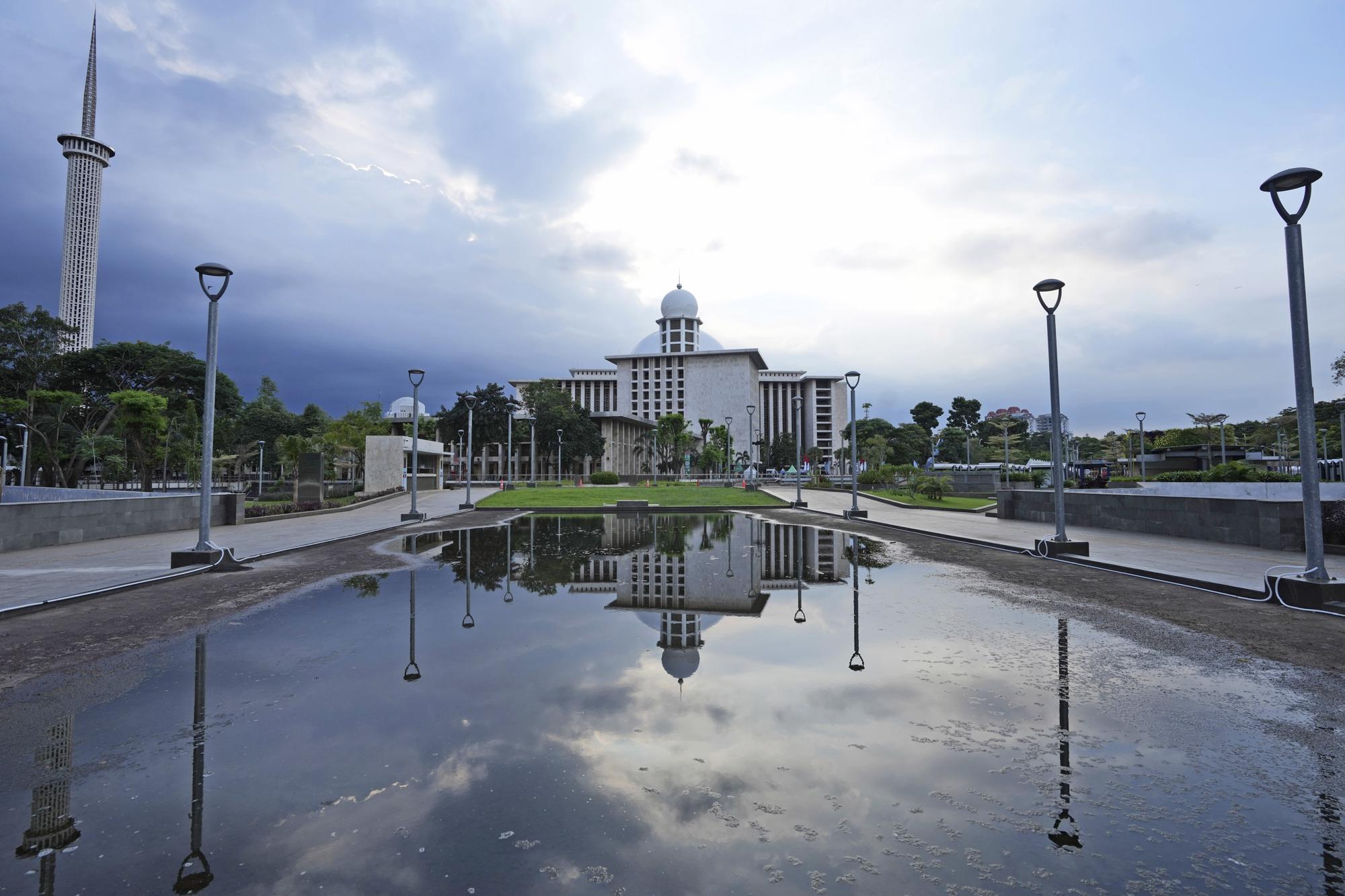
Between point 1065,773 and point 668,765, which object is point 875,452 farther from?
point 668,765

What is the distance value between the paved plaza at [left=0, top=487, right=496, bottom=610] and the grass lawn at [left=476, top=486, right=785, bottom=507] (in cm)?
749

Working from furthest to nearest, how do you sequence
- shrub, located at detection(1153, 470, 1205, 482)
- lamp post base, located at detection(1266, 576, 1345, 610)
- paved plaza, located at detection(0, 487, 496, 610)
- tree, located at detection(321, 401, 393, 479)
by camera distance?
1. tree, located at detection(321, 401, 393, 479)
2. shrub, located at detection(1153, 470, 1205, 482)
3. paved plaza, located at detection(0, 487, 496, 610)
4. lamp post base, located at detection(1266, 576, 1345, 610)

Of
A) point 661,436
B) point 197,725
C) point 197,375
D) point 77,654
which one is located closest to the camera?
point 197,725

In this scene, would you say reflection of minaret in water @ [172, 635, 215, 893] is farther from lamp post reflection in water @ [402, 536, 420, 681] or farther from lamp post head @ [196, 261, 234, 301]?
lamp post head @ [196, 261, 234, 301]

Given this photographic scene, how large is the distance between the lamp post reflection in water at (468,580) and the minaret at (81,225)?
111 m

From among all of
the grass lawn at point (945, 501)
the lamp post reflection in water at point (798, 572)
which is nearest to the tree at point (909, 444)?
the grass lawn at point (945, 501)

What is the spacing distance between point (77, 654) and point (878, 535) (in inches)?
674

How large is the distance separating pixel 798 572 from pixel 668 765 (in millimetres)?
7988

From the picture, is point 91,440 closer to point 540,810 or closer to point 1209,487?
point 540,810

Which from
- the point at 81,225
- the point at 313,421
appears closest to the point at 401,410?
the point at 313,421

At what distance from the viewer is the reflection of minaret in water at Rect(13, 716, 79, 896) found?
279 centimetres

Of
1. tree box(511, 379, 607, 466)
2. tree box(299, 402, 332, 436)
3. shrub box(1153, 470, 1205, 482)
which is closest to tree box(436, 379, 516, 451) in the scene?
tree box(511, 379, 607, 466)

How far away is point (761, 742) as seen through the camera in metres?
4.07

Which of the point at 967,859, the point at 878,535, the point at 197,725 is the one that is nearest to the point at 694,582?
the point at 197,725
